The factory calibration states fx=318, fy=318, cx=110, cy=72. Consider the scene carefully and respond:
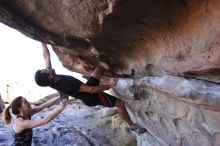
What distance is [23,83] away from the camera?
13.6 metres

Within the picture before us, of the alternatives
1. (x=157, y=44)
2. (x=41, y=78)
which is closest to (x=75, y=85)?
(x=41, y=78)

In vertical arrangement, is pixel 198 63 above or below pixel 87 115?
above

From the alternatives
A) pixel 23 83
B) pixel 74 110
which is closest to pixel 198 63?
pixel 74 110

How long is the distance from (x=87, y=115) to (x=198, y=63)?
258 inches

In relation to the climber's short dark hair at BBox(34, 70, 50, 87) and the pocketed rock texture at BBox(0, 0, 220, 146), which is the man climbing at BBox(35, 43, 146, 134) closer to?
the climber's short dark hair at BBox(34, 70, 50, 87)

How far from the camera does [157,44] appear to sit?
3.63 meters

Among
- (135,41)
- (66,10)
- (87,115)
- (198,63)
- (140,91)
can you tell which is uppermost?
(66,10)

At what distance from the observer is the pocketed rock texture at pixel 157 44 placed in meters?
2.89

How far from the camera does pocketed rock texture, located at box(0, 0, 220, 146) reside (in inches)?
114

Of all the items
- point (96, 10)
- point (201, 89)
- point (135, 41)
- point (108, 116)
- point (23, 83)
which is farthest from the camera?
point (23, 83)

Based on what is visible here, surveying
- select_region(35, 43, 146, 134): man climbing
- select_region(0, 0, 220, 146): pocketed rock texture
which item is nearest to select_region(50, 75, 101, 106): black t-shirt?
select_region(35, 43, 146, 134): man climbing

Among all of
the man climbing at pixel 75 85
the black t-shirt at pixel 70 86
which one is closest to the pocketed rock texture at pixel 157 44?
the man climbing at pixel 75 85

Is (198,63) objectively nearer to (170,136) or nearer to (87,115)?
(170,136)

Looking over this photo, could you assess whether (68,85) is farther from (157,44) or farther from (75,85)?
(157,44)
